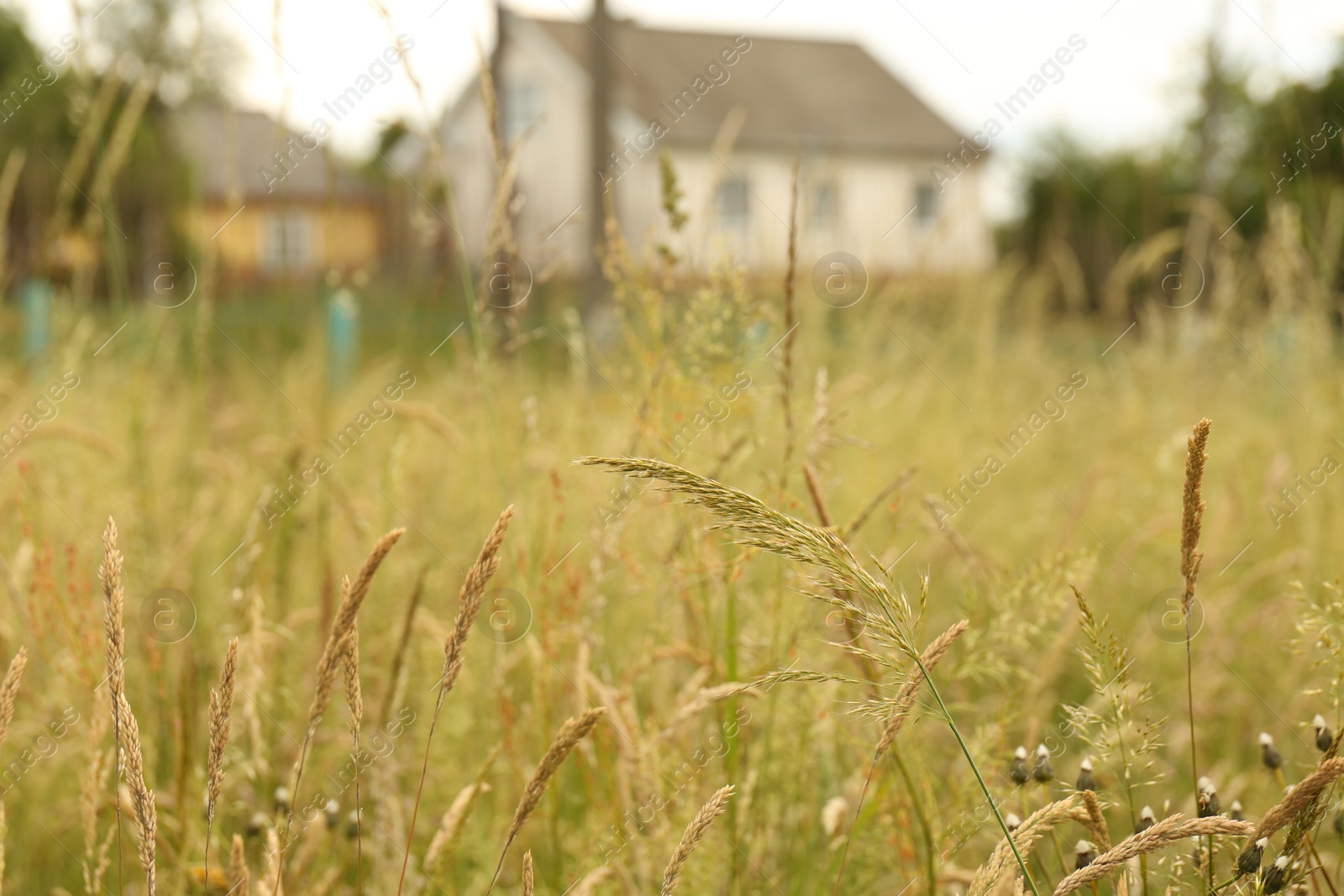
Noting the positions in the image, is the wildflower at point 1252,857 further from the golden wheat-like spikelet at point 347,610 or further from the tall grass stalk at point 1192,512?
the golden wheat-like spikelet at point 347,610

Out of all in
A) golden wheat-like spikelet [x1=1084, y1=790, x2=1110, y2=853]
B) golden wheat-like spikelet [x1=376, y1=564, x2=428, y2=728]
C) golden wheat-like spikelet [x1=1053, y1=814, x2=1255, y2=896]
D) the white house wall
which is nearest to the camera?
golden wheat-like spikelet [x1=1053, y1=814, x2=1255, y2=896]

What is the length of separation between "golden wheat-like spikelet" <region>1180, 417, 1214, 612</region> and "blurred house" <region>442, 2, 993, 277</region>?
0.61 metres

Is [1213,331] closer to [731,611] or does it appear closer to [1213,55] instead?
[1213,55]

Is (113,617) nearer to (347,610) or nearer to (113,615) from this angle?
(113,615)

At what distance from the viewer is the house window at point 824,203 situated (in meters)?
3.46

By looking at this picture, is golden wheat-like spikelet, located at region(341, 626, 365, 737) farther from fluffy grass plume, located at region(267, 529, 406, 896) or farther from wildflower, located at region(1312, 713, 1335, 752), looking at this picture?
wildflower, located at region(1312, 713, 1335, 752)

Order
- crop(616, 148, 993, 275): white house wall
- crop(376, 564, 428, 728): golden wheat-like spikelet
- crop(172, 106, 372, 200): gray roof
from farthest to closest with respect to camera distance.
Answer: crop(172, 106, 372, 200): gray roof → crop(616, 148, 993, 275): white house wall → crop(376, 564, 428, 728): golden wheat-like spikelet

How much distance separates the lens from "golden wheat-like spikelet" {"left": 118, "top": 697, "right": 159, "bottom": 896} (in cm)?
70

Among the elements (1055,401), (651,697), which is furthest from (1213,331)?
(651,697)

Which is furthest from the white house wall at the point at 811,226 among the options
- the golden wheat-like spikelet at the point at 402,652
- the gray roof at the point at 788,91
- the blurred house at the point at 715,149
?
the gray roof at the point at 788,91

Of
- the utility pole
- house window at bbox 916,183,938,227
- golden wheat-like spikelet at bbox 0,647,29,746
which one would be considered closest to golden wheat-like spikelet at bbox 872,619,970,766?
golden wheat-like spikelet at bbox 0,647,29,746

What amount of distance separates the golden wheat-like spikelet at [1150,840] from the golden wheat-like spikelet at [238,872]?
62 centimetres

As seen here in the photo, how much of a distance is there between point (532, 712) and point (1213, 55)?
628 centimetres

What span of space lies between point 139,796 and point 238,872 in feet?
0.41
